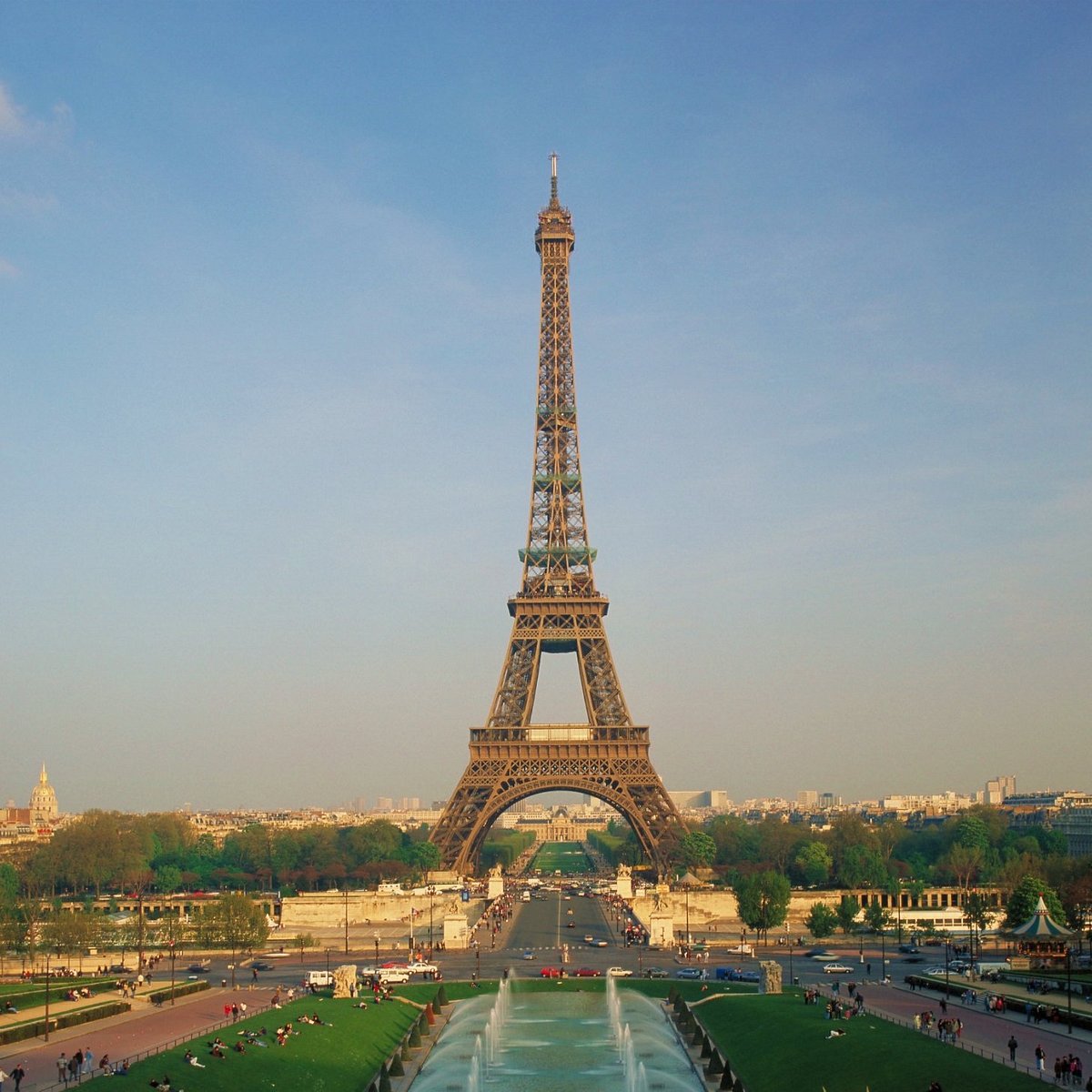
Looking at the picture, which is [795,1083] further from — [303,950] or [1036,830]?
[1036,830]

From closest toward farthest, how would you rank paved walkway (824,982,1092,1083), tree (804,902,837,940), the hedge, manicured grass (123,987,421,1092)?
manicured grass (123,987,421,1092), paved walkway (824,982,1092,1083), the hedge, tree (804,902,837,940)

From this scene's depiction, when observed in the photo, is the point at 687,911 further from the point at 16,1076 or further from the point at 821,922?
the point at 16,1076

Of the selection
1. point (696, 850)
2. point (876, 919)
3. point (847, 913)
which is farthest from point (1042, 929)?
point (696, 850)

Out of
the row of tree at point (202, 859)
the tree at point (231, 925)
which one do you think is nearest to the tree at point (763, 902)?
the tree at point (231, 925)

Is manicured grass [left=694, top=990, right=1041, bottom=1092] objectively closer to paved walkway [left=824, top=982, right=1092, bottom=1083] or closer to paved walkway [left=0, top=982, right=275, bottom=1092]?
paved walkway [left=824, top=982, right=1092, bottom=1083]

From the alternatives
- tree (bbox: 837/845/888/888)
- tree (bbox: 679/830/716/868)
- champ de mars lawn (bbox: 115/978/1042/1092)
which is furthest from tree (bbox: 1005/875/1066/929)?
tree (bbox: 837/845/888/888)

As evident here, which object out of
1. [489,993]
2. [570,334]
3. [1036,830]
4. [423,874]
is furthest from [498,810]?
[1036,830]
